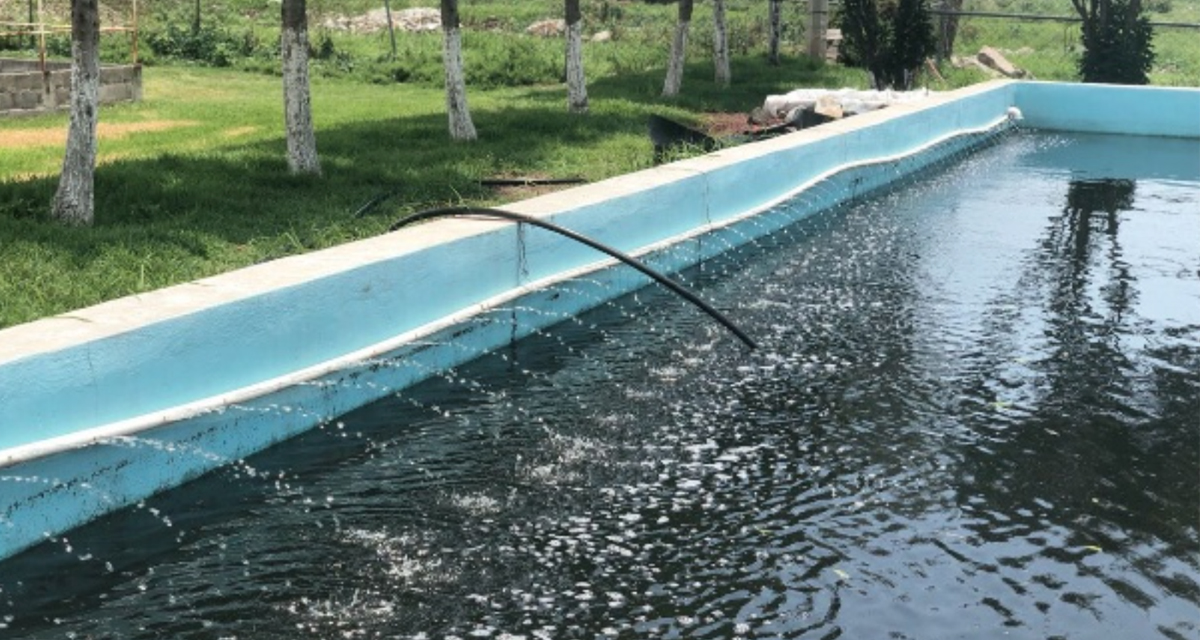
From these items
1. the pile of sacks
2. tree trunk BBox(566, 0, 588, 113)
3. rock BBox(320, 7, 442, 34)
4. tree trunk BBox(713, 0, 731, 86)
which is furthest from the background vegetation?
the pile of sacks

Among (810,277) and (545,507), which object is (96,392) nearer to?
(545,507)

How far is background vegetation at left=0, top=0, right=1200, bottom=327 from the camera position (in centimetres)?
1121

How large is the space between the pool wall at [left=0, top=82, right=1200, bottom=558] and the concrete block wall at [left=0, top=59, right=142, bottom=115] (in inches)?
417

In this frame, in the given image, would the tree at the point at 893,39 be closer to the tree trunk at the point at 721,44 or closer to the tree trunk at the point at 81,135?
the tree trunk at the point at 721,44

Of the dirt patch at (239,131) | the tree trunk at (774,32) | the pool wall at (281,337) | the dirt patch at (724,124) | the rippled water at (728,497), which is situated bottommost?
the rippled water at (728,497)

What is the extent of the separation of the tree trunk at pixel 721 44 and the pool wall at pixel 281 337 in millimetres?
11791

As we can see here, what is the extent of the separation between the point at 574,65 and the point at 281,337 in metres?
13.0

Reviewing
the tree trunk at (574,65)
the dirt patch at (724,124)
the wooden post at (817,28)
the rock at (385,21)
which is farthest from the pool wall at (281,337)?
the rock at (385,21)

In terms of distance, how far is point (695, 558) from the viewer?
707 cm

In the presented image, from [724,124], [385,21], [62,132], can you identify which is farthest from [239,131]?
[385,21]

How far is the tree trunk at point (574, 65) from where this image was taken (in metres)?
21.0

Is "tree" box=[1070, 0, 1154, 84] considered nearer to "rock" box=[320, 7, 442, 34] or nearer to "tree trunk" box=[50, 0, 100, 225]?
"rock" box=[320, 7, 442, 34]

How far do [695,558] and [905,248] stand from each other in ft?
27.7

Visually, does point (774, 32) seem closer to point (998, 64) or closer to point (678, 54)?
point (678, 54)
